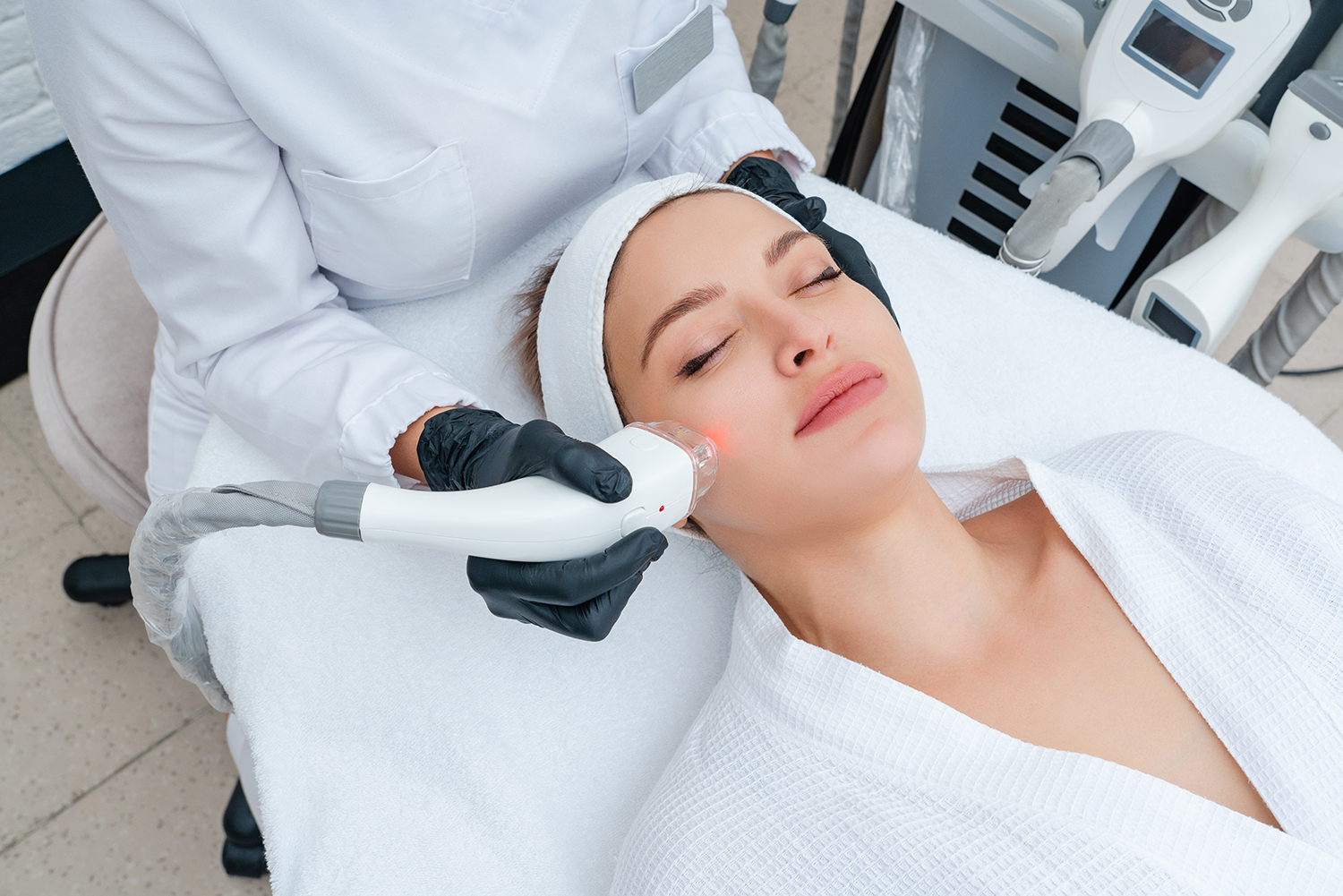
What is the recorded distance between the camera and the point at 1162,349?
1260 millimetres

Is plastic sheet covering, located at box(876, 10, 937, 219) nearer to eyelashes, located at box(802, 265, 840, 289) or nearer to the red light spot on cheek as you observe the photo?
eyelashes, located at box(802, 265, 840, 289)

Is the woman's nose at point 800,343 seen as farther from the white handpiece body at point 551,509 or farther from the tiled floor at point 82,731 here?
the tiled floor at point 82,731

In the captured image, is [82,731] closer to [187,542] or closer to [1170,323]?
[187,542]

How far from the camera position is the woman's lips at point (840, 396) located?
87 centimetres

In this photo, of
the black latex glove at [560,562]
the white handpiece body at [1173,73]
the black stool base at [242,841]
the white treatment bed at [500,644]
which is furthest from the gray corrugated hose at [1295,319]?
the black stool base at [242,841]

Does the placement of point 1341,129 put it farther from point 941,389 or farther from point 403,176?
point 403,176

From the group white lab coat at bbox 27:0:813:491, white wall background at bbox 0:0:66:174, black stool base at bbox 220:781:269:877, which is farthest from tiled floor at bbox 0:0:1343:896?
white lab coat at bbox 27:0:813:491

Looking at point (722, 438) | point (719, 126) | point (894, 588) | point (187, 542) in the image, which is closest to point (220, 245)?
point (187, 542)

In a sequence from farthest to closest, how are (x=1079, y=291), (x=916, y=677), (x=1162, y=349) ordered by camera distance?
(x=1079, y=291)
(x=1162, y=349)
(x=916, y=677)

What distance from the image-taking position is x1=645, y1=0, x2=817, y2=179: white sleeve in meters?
1.28

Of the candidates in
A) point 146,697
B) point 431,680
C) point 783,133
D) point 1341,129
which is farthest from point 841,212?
point 146,697

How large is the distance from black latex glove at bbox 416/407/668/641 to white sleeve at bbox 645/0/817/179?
55cm

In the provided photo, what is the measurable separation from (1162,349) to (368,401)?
3.36 ft

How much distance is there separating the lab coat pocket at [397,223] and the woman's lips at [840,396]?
467 millimetres
